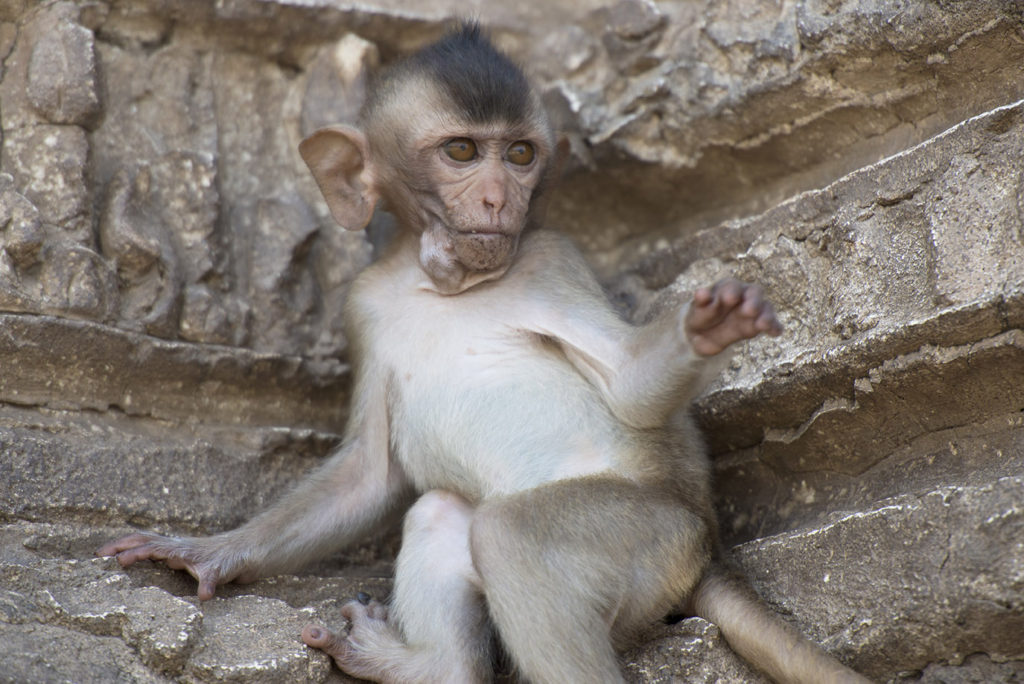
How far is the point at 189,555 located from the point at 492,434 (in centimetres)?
85

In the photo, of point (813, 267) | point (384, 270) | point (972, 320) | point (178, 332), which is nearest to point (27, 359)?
point (178, 332)

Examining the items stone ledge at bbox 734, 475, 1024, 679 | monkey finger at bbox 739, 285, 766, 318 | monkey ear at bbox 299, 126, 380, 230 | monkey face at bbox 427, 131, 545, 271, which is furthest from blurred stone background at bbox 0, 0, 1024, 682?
monkey face at bbox 427, 131, 545, 271

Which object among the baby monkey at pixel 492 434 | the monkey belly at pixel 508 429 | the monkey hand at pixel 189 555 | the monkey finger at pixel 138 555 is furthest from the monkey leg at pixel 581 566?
the monkey finger at pixel 138 555

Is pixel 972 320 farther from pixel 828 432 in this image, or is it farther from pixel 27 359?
pixel 27 359

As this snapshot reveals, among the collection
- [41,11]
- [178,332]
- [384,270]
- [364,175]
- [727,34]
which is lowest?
Answer: [178,332]

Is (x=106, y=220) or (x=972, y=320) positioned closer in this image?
(x=972, y=320)

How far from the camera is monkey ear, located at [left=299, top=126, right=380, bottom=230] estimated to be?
3.38m

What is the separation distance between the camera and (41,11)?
11.1ft

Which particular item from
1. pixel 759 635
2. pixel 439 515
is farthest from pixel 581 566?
pixel 439 515

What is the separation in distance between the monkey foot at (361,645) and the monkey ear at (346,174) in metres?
1.21

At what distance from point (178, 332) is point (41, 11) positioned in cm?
106

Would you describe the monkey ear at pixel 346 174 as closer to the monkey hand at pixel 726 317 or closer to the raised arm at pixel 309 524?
the raised arm at pixel 309 524

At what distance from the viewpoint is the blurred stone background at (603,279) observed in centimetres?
258

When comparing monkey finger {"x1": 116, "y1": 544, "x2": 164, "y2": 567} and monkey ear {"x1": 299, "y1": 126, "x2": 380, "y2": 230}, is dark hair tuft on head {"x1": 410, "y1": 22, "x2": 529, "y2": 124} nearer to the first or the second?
monkey ear {"x1": 299, "y1": 126, "x2": 380, "y2": 230}
